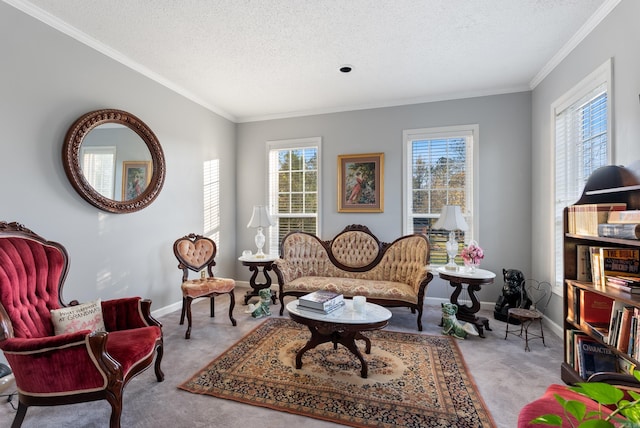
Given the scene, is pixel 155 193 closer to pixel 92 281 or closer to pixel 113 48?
pixel 92 281

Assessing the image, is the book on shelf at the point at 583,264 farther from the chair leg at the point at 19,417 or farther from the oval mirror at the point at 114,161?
the oval mirror at the point at 114,161

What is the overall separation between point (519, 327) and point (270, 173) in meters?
4.13

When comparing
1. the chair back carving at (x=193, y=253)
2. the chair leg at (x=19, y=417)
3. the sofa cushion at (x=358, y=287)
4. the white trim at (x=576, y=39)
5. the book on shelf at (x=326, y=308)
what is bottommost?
the chair leg at (x=19, y=417)

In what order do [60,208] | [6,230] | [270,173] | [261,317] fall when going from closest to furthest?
[6,230] → [60,208] → [261,317] → [270,173]

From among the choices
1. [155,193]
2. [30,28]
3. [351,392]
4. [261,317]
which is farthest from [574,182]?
[30,28]

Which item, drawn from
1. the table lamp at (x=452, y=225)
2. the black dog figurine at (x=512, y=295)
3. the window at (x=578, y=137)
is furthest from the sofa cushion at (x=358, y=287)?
the window at (x=578, y=137)

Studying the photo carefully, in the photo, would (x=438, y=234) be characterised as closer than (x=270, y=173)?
Yes

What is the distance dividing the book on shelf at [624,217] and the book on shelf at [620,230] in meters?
0.02

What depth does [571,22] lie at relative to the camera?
2727 mm

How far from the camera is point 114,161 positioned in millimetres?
3260

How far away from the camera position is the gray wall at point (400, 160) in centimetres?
Answer: 407

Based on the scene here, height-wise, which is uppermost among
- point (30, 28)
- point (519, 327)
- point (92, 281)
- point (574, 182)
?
point (30, 28)

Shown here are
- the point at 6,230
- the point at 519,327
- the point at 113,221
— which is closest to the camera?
the point at 6,230

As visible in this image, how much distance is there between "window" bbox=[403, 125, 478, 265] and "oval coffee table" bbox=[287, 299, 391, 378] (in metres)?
2.16
